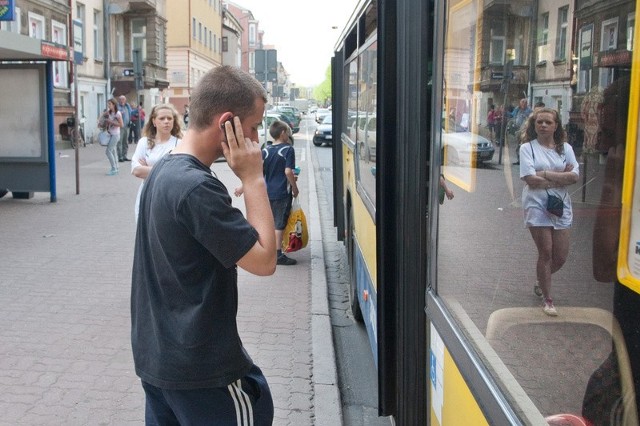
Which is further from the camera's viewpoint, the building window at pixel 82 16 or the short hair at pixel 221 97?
the building window at pixel 82 16

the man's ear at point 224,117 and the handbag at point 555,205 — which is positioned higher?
the man's ear at point 224,117

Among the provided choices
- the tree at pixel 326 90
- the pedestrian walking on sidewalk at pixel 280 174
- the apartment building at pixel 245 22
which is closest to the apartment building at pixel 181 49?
the tree at pixel 326 90

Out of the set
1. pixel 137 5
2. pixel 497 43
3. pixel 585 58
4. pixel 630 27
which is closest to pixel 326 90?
pixel 137 5

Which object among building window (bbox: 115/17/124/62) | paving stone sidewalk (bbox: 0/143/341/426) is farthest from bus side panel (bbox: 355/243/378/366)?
building window (bbox: 115/17/124/62)

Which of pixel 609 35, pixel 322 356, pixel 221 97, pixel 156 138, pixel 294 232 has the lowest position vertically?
pixel 322 356

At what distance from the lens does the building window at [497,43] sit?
6.28 feet

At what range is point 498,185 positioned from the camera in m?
1.96

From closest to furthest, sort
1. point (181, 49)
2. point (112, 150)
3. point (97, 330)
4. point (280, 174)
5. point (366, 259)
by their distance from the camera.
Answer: point (366, 259) → point (97, 330) → point (280, 174) → point (112, 150) → point (181, 49)

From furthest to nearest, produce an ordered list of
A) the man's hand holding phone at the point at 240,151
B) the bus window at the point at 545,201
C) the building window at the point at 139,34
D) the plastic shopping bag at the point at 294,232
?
1. the building window at the point at 139,34
2. the plastic shopping bag at the point at 294,232
3. the man's hand holding phone at the point at 240,151
4. the bus window at the point at 545,201

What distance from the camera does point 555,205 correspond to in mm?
1641

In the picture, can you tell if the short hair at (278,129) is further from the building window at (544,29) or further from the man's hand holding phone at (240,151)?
the building window at (544,29)

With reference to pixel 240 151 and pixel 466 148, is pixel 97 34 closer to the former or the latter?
pixel 240 151

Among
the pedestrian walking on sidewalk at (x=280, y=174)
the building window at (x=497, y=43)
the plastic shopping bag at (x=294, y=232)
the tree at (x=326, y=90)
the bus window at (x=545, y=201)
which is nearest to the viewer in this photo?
the bus window at (x=545, y=201)

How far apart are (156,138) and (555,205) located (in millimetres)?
5150
